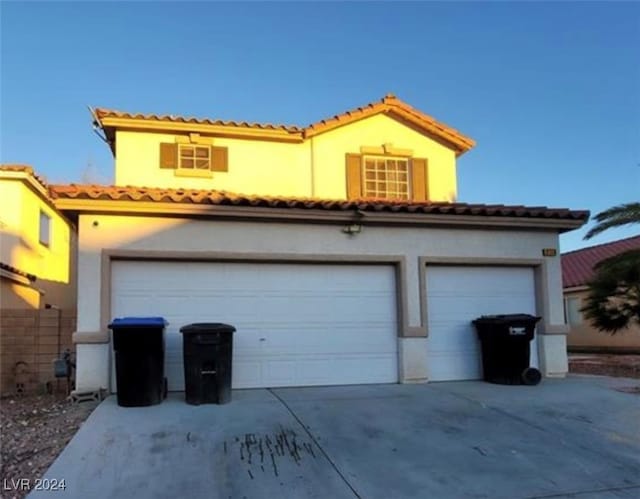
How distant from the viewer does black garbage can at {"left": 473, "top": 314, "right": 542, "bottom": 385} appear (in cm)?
902

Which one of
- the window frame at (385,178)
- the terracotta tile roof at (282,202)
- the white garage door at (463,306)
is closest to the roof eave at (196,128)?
the window frame at (385,178)

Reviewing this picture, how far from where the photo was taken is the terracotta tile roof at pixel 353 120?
1212 cm

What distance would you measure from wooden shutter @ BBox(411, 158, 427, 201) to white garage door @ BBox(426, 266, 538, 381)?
356 centimetres

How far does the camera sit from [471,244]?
9969mm

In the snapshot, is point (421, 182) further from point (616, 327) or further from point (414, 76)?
point (616, 327)

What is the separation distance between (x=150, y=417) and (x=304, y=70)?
9997mm

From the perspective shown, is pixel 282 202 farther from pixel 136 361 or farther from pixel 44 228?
pixel 44 228

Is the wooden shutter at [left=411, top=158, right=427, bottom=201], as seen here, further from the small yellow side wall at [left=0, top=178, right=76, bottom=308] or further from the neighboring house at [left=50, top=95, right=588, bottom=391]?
the small yellow side wall at [left=0, top=178, right=76, bottom=308]

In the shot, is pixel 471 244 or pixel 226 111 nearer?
pixel 471 244

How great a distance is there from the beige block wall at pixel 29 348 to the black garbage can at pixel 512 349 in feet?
25.3

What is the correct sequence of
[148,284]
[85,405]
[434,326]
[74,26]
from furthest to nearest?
[74,26] < [434,326] < [148,284] < [85,405]

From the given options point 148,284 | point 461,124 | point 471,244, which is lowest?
point 148,284

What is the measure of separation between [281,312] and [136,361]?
2.71m

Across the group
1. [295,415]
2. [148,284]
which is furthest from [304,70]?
[295,415]
